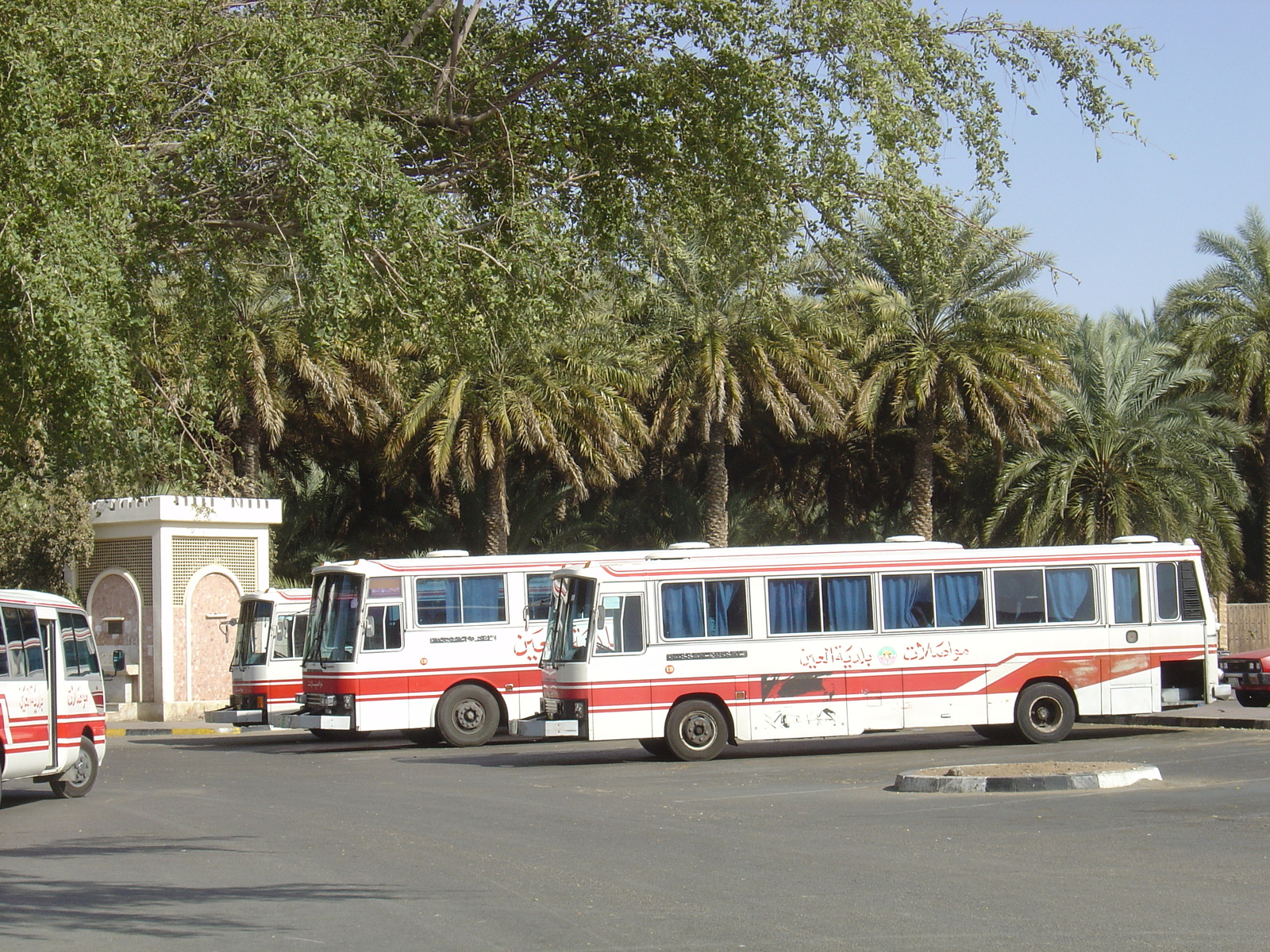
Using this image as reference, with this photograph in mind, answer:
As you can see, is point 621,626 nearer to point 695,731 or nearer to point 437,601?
point 695,731

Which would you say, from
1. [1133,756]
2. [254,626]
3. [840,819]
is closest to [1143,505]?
[1133,756]

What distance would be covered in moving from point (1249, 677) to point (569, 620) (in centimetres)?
1301

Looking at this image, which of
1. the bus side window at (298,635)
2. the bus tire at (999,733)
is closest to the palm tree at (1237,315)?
the bus tire at (999,733)

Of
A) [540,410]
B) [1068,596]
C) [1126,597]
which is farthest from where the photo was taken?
[540,410]

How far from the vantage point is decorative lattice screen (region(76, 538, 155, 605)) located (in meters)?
31.2

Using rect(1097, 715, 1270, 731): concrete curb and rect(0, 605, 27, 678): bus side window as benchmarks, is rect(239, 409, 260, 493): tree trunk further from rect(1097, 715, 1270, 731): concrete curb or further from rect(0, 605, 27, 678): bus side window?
rect(1097, 715, 1270, 731): concrete curb

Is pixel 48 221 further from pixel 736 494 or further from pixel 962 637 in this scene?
pixel 736 494

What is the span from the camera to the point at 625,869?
389 inches

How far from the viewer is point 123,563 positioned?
104 feet

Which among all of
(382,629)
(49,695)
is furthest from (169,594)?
(49,695)

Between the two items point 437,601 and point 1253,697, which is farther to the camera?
point 1253,697

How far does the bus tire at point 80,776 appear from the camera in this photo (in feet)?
52.1

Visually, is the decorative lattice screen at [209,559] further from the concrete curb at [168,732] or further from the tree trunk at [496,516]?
the tree trunk at [496,516]

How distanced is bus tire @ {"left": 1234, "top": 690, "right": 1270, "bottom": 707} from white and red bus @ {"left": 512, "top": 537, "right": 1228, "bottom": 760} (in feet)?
17.9
